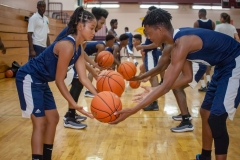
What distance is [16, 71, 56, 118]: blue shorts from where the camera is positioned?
3.19 m

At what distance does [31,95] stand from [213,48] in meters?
1.72

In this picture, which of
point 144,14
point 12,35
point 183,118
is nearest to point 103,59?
point 183,118

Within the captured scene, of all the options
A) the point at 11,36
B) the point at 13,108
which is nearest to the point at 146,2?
the point at 11,36

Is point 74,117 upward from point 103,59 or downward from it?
downward

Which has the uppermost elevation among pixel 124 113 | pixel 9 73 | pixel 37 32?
pixel 37 32

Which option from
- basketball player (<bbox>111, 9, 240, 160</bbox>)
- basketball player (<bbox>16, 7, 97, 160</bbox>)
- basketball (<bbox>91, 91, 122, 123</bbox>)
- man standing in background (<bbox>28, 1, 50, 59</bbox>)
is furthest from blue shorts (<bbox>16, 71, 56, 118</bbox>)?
man standing in background (<bbox>28, 1, 50, 59</bbox>)

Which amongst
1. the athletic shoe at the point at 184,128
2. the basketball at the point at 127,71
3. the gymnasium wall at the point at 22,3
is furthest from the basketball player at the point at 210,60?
the gymnasium wall at the point at 22,3

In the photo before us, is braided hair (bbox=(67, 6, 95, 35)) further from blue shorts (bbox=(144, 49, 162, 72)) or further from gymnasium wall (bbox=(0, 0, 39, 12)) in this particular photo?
gymnasium wall (bbox=(0, 0, 39, 12))

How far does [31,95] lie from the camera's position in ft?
10.5

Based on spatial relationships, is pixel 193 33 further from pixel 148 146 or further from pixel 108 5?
pixel 108 5

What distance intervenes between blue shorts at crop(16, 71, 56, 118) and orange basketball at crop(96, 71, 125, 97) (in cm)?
108

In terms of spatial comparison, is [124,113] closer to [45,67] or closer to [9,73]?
[45,67]

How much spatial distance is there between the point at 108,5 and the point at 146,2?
102 inches

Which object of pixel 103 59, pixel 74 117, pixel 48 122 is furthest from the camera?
pixel 103 59
